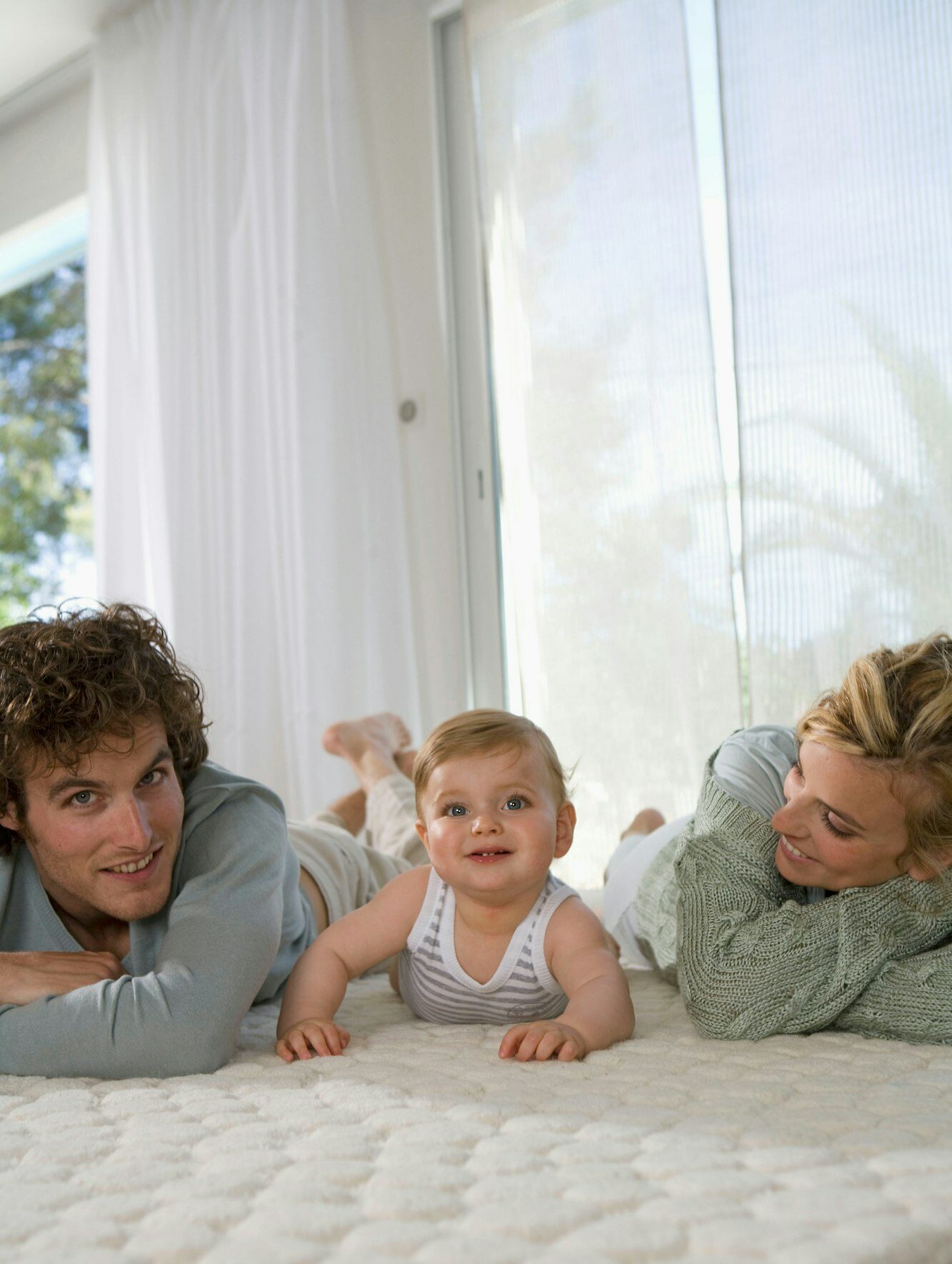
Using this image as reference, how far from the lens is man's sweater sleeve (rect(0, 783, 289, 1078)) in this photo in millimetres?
1204

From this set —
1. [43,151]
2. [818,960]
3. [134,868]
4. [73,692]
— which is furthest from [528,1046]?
[43,151]

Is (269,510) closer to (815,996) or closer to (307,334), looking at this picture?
(307,334)

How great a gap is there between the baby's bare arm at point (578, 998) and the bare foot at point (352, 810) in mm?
1118

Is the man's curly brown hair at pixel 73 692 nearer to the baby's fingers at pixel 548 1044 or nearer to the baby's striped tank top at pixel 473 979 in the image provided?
the baby's striped tank top at pixel 473 979

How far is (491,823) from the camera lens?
139cm

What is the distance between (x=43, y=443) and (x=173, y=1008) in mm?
3445

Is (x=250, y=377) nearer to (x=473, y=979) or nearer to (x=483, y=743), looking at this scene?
(x=483, y=743)

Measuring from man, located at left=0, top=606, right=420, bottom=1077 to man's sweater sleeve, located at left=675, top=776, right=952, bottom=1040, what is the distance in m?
0.48

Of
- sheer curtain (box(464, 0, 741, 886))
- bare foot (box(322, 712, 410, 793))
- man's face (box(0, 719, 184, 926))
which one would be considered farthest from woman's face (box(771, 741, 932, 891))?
bare foot (box(322, 712, 410, 793))

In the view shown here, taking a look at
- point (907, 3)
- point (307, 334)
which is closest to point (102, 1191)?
point (907, 3)

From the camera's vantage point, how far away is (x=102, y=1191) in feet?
2.79

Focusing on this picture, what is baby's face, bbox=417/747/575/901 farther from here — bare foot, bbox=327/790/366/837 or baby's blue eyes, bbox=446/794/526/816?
bare foot, bbox=327/790/366/837

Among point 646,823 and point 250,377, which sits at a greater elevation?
point 250,377

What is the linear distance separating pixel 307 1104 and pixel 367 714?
1849 mm
